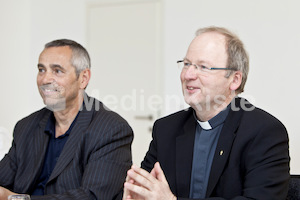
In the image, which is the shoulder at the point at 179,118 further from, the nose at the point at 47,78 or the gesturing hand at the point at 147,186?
the nose at the point at 47,78

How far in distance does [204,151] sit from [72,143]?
725 mm

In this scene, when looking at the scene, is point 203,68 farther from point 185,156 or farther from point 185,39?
point 185,39

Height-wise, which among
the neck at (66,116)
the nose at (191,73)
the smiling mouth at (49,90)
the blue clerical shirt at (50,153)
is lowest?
the blue clerical shirt at (50,153)

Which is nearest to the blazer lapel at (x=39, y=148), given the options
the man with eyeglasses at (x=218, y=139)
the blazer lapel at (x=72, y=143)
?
the blazer lapel at (x=72, y=143)

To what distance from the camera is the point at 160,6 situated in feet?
13.8

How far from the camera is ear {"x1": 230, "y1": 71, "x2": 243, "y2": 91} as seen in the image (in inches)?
66.9

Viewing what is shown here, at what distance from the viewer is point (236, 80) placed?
1717mm

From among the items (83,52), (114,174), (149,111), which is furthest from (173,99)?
(114,174)

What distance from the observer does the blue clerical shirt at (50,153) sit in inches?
82.3

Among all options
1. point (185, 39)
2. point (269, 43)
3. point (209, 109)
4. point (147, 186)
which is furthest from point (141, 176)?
point (185, 39)

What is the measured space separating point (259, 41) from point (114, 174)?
2.42m

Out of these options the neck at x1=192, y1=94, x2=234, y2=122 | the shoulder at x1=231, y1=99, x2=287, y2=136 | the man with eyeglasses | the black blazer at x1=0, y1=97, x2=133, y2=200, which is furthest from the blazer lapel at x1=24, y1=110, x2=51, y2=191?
the shoulder at x1=231, y1=99, x2=287, y2=136

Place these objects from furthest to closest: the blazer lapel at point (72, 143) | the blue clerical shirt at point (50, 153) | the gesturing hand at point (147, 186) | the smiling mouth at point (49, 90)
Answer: the smiling mouth at point (49, 90)
the blue clerical shirt at point (50, 153)
the blazer lapel at point (72, 143)
the gesturing hand at point (147, 186)

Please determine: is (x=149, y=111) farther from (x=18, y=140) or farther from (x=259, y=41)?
(x=18, y=140)
